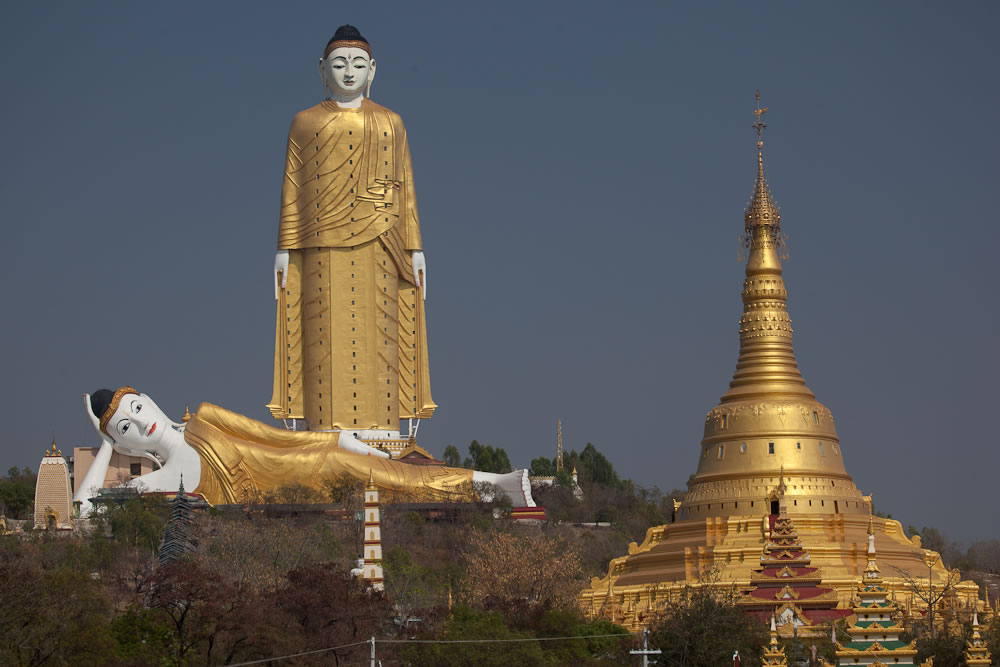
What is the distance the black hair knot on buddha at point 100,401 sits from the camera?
53.4 metres

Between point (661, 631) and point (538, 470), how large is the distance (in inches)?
1400

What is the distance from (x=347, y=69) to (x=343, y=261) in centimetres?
550

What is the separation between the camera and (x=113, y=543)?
4753cm

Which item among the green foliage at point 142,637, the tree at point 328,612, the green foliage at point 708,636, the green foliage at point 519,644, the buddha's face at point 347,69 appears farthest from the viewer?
the buddha's face at point 347,69

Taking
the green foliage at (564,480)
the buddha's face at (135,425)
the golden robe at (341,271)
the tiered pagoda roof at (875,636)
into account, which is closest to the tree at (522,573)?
the buddha's face at (135,425)

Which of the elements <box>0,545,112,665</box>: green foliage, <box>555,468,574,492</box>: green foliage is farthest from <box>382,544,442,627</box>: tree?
<box>555,468,574,492</box>: green foliage

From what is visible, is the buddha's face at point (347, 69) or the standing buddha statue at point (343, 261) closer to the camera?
the standing buddha statue at point (343, 261)

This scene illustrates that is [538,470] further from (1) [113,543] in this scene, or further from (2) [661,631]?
(2) [661,631]

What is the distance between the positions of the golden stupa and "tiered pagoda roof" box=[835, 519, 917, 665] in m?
14.6

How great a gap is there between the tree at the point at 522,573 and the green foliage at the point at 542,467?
22945 mm

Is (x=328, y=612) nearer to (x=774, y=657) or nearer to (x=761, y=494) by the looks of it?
(x=774, y=657)

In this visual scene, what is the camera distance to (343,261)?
57.6 metres

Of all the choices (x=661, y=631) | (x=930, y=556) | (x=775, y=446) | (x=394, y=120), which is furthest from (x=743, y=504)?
(x=394, y=120)

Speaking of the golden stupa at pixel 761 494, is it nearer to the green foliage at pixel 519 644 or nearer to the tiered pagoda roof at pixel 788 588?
the tiered pagoda roof at pixel 788 588
